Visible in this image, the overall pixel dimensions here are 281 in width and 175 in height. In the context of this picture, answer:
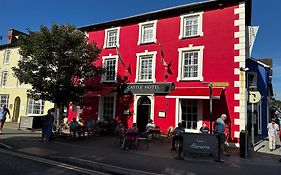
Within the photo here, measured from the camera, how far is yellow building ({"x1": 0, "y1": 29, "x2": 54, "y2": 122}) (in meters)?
26.2

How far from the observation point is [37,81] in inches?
583

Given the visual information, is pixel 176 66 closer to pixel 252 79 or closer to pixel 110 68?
pixel 110 68

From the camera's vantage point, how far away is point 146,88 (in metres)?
17.4

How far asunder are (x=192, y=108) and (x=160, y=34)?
18.1 feet

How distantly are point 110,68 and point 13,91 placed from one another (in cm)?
1419

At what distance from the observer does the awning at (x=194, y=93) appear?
47.2ft

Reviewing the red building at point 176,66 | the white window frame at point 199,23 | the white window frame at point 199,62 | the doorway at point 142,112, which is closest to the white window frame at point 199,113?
the red building at point 176,66

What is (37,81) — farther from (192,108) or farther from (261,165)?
(261,165)

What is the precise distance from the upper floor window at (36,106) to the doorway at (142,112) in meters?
11.8

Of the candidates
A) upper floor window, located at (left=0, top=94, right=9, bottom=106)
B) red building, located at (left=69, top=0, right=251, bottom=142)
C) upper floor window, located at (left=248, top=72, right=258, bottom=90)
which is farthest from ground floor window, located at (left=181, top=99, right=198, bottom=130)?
upper floor window, located at (left=0, top=94, right=9, bottom=106)

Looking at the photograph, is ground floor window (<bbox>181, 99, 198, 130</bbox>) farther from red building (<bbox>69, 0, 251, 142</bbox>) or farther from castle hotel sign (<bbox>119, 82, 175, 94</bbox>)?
castle hotel sign (<bbox>119, 82, 175, 94</bbox>)

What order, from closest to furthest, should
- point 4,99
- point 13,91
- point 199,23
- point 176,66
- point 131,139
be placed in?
point 131,139
point 199,23
point 176,66
point 13,91
point 4,99

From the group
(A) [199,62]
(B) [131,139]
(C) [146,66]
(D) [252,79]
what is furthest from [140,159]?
(D) [252,79]

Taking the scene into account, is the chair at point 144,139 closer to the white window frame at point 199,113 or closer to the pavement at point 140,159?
the pavement at point 140,159
